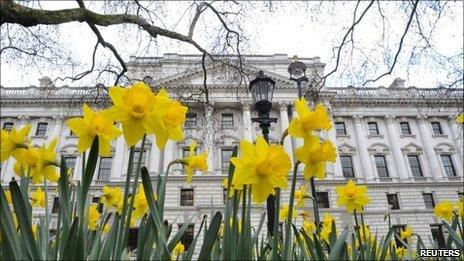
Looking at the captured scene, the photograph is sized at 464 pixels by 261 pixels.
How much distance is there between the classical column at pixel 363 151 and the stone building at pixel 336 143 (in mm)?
72

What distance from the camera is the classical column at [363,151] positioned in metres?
25.5

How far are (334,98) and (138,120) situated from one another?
28463 mm

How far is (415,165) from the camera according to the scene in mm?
26375

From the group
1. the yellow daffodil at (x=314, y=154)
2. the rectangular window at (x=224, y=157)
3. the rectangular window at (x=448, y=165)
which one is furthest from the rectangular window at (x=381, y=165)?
the yellow daffodil at (x=314, y=154)

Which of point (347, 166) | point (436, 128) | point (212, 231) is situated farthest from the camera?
point (436, 128)

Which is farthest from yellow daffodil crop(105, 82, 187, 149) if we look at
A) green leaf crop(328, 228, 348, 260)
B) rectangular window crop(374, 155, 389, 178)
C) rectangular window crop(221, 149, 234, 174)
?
rectangular window crop(374, 155, 389, 178)

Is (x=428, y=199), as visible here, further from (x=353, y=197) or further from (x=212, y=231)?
(x=212, y=231)

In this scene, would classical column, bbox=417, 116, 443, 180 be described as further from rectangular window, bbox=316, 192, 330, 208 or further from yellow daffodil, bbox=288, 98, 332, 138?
yellow daffodil, bbox=288, 98, 332, 138

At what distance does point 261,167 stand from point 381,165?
27.9 meters

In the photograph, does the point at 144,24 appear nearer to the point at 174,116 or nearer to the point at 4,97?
the point at 174,116

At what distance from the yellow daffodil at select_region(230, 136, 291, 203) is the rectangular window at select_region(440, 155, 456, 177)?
30.1 meters

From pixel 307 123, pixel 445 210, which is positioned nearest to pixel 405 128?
pixel 445 210

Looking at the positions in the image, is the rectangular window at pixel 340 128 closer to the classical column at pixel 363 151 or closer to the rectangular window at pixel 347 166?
the classical column at pixel 363 151

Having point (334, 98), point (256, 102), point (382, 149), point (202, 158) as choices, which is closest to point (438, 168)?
point (382, 149)
